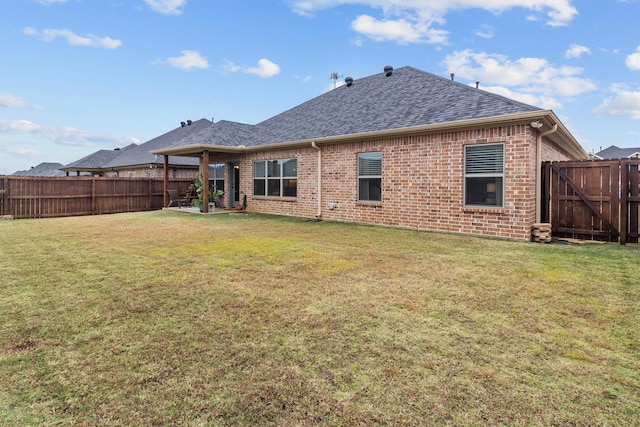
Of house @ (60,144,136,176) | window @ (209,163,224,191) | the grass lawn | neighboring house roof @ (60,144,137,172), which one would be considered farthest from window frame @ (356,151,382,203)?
neighboring house roof @ (60,144,137,172)

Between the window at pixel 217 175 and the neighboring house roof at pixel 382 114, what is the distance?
6.64ft

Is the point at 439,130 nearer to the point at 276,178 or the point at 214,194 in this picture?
the point at 276,178

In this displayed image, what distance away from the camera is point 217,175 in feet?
57.1

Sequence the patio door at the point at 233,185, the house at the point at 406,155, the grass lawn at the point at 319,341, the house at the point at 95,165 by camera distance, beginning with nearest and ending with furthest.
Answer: the grass lawn at the point at 319,341, the house at the point at 406,155, the patio door at the point at 233,185, the house at the point at 95,165

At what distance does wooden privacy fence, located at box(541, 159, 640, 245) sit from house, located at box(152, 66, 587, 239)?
0.50m

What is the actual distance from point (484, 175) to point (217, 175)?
13197mm

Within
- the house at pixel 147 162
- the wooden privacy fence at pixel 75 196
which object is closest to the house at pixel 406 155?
the wooden privacy fence at pixel 75 196

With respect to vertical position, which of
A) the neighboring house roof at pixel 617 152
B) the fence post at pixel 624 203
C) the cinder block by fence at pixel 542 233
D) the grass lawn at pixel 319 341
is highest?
the neighboring house roof at pixel 617 152

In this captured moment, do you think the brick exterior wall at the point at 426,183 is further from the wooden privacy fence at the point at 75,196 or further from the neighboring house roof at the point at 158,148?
the neighboring house roof at the point at 158,148

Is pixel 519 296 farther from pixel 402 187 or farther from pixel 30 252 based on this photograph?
pixel 30 252

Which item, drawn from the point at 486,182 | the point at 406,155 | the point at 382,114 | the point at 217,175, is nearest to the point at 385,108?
the point at 382,114

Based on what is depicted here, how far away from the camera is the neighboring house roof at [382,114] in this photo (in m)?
8.39

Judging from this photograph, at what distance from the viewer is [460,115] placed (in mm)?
8625

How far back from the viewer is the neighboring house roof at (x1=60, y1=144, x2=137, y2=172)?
2684 cm
